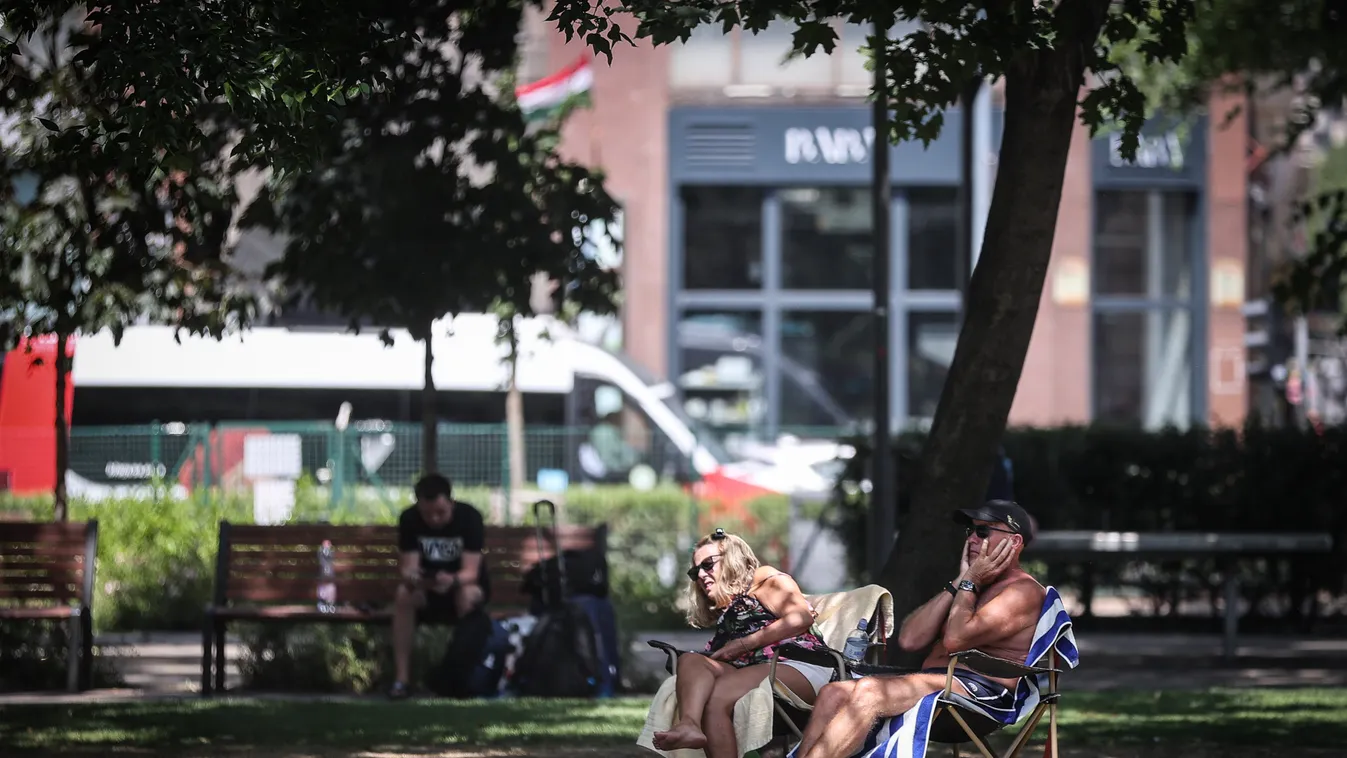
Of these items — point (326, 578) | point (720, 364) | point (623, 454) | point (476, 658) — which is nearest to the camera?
point (476, 658)

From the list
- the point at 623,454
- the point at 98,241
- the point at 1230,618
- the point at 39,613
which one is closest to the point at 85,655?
the point at 39,613

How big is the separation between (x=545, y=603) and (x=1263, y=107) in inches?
870

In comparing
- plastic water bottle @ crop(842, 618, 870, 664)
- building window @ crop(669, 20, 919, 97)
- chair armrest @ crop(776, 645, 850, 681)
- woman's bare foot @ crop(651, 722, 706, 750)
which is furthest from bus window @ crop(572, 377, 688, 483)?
woman's bare foot @ crop(651, 722, 706, 750)

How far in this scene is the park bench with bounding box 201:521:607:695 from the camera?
11.0 meters

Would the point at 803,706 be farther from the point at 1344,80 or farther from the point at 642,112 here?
the point at 642,112

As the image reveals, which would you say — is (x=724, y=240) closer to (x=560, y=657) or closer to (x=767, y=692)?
(x=560, y=657)

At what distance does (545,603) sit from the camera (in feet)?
34.4

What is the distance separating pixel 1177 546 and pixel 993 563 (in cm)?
752

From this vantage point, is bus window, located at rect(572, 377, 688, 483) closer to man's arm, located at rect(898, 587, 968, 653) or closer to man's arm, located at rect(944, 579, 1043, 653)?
man's arm, located at rect(898, 587, 968, 653)

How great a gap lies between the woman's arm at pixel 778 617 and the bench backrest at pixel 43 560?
18.4ft

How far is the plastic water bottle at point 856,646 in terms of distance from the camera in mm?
6719

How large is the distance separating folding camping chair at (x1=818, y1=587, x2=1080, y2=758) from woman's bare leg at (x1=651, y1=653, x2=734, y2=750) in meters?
0.67

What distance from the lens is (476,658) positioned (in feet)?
33.9

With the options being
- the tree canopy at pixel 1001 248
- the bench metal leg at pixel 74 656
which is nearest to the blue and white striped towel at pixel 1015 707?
the tree canopy at pixel 1001 248
